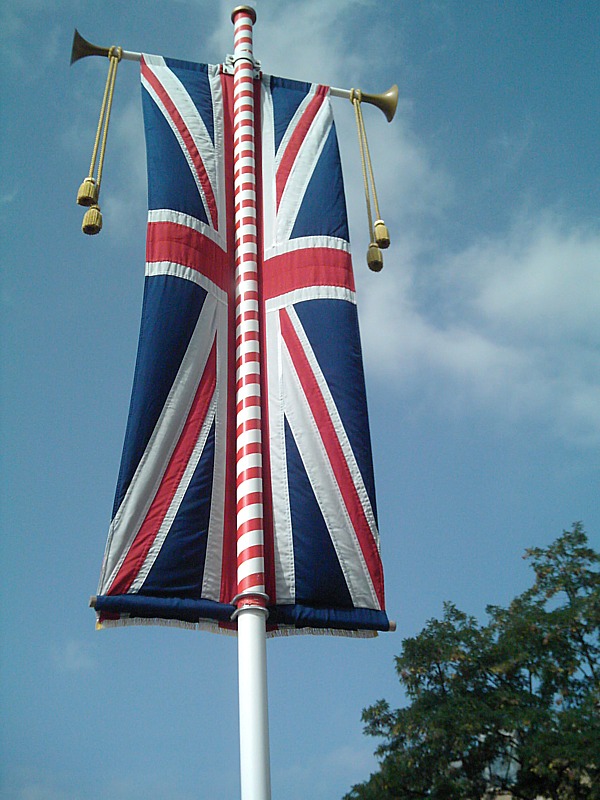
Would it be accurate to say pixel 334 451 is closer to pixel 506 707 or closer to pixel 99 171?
pixel 99 171

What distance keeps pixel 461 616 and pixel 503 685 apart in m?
1.46

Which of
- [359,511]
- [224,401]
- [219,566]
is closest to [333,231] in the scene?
[224,401]

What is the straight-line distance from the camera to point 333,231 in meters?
7.38

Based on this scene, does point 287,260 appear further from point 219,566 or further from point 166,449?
point 219,566

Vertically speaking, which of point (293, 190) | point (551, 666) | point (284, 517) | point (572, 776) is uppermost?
point (293, 190)

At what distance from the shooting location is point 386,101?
343 inches

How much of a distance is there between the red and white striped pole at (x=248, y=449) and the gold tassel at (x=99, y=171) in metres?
1.05

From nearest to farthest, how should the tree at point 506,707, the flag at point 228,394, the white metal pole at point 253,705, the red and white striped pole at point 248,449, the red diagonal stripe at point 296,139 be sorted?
the white metal pole at point 253,705 < the red and white striped pole at point 248,449 < the flag at point 228,394 < the red diagonal stripe at point 296,139 < the tree at point 506,707

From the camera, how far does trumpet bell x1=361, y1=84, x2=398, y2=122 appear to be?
28.5 ft

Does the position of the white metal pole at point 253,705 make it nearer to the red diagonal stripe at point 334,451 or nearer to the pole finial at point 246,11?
the red diagonal stripe at point 334,451

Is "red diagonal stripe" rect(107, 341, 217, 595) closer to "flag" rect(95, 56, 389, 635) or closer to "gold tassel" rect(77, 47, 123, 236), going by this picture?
"flag" rect(95, 56, 389, 635)

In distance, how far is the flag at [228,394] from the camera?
580cm

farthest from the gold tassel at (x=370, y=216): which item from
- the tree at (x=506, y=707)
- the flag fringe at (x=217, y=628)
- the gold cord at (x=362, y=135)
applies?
the tree at (x=506, y=707)

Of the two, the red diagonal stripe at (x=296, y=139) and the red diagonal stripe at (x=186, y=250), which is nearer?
the red diagonal stripe at (x=186, y=250)
